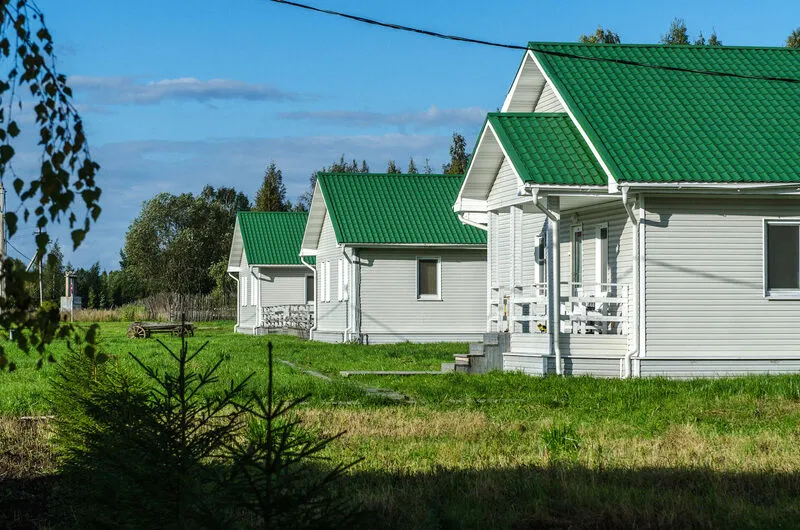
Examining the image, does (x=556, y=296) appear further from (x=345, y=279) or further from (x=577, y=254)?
(x=345, y=279)

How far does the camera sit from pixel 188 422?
590 centimetres

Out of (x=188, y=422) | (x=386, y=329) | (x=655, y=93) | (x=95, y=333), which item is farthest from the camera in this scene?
(x=386, y=329)

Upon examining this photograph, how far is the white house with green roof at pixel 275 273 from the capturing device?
160 feet

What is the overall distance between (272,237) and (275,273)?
202 centimetres

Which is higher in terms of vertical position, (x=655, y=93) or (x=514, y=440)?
(x=655, y=93)

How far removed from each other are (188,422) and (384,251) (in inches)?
1216

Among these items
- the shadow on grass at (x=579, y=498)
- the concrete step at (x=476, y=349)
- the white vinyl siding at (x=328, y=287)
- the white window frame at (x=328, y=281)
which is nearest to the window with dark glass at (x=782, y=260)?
the concrete step at (x=476, y=349)

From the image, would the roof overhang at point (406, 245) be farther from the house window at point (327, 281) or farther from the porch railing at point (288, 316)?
the porch railing at point (288, 316)

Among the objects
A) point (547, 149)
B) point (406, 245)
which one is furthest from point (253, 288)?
point (547, 149)

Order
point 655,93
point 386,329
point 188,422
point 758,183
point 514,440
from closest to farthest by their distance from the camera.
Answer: point 188,422 → point 514,440 → point 758,183 → point 655,93 → point 386,329

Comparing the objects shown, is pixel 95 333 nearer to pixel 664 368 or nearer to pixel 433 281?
pixel 664 368

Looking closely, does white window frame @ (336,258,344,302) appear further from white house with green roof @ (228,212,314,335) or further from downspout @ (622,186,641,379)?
downspout @ (622,186,641,379)

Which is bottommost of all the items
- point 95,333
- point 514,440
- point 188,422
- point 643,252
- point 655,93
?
point 514,440

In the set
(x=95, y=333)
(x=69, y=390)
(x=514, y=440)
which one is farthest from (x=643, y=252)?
(x=95, y=333)
